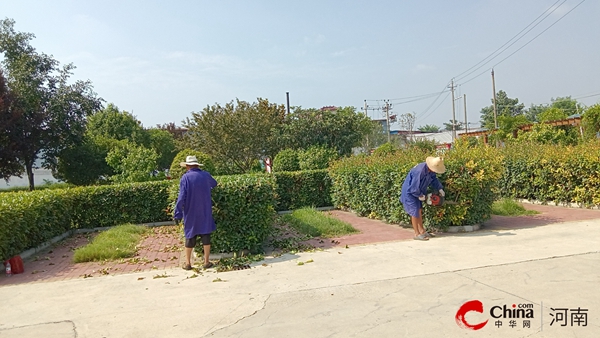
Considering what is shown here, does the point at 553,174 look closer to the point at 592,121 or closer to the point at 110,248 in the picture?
the point at 110,248

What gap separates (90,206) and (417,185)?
8.80 m

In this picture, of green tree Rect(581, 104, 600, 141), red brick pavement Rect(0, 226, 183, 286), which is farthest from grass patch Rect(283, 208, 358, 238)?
green tree Rect(581, 104, 600, 141)

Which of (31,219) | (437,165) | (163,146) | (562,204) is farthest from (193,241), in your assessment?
(163,146)

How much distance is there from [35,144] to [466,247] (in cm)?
2134

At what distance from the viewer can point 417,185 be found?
8.83 m

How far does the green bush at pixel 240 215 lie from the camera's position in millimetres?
7859

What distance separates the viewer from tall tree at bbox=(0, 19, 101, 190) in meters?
22.4

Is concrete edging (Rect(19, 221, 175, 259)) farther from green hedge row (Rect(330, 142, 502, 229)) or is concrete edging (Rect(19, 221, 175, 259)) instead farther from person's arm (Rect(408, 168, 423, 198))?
person's arm (Rect(408, 168, 423, 198))

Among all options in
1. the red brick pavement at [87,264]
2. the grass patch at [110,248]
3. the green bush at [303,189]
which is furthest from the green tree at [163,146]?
the red brick pavement at [87,264]

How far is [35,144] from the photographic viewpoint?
72.8 ft

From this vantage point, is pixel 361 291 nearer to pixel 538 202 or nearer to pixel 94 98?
pixel 538 202

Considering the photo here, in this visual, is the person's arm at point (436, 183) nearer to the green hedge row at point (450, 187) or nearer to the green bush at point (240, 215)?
A: the green hedge row at point (450, 187)

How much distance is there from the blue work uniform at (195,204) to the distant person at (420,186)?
3.95 metres

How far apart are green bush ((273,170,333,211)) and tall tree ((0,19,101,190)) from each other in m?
14.0
